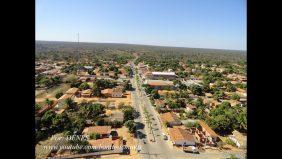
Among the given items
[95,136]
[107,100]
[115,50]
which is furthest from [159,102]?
[115,50]

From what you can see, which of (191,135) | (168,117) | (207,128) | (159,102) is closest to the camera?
(191,135)

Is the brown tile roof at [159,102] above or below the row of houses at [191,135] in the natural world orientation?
above

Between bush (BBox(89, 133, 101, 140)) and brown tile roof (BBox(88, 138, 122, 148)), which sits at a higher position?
bush (BBox(89, 133, 101, 140))

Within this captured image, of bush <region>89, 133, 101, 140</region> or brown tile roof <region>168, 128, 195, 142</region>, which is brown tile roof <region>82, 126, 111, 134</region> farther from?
brown tile roof <region>168, 128, 195, 142</region>

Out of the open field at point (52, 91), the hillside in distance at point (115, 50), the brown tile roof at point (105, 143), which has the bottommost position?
the brown tile roof at point (105, 143)

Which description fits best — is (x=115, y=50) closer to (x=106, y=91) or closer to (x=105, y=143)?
(x=106, y=91)

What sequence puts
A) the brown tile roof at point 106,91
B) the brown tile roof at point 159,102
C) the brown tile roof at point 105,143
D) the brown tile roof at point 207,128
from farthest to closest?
the brown tile roof at point 106,91 → the brown tile roof at point 159,102 → the brown tile roof at point 207,128 → the brown tile roof at point 105,143

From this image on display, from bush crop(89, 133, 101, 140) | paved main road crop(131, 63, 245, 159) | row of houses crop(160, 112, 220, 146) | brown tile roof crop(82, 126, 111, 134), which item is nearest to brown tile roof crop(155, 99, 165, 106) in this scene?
row of houses crop(160, 112, 220, 146)

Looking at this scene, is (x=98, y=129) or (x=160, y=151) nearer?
(x=160, y=151)

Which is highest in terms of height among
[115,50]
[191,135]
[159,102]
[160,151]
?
[115,50]

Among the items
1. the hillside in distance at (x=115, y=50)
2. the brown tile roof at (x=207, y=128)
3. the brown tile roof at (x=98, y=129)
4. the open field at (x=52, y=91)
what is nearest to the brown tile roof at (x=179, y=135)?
the brown tile roof at (x=207, y=128)

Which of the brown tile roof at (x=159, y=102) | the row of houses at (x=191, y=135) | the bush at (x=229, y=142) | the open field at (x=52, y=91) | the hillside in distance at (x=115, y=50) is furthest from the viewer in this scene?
the hillside in distance at (x=115, y=50)

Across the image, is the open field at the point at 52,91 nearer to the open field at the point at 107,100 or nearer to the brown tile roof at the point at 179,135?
the open field at the point at 107,100

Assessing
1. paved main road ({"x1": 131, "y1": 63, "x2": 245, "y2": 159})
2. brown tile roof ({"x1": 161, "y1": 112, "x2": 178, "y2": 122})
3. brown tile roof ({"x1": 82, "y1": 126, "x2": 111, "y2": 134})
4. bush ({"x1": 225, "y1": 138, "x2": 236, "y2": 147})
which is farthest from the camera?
brown tile roof ({"x1": 161, "y1": 112, "x2": 178, "y2": 122})
